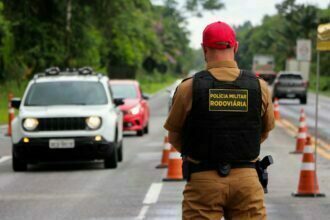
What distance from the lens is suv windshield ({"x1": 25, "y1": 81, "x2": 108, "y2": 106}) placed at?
18.6 metres

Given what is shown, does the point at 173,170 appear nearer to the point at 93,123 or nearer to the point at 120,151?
the point at 93,123

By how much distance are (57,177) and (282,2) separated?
121094mm

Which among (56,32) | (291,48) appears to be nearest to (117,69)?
(56,32)

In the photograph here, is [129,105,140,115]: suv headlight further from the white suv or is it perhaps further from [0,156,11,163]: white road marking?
the white suv

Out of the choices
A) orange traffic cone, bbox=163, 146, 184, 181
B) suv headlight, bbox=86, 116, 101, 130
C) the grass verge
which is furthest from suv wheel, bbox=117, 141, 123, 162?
the grass verge

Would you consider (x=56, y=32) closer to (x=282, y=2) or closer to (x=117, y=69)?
(x=117, y=69)

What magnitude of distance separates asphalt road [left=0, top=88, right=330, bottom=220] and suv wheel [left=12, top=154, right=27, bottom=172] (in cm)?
16

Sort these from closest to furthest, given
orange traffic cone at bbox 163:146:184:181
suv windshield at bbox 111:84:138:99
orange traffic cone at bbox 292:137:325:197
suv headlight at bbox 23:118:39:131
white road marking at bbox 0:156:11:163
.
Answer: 1. orange traffic cone at bbox 292:137:325:197
2. orange traffic cone at bbox 163:146:184:181
3. suv headlight at bbox 23:118:39:131
4. white road marking at bbox 0:156:11:163
5. suv windshield at bbox 111:84:138:99

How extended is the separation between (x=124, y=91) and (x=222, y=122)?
75.9 feet

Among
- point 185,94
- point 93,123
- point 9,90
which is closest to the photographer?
point 185,94

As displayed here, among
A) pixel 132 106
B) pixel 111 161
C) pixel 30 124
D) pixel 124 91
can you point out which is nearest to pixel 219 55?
pixel 30 124

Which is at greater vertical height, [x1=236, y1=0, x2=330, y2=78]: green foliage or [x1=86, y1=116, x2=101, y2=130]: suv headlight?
[x1=86, y1=116, x2=101, y2=130]: suv headlight

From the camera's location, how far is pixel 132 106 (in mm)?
27953

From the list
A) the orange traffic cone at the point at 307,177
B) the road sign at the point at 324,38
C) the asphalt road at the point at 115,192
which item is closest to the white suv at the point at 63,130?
the asphalt road at the point at 115,192
